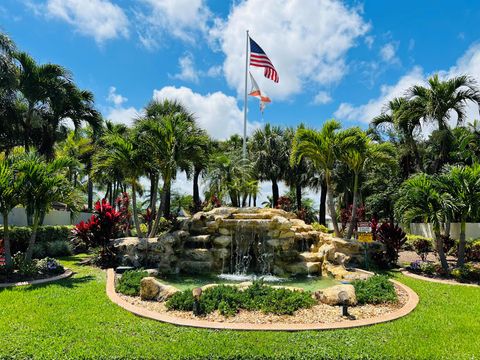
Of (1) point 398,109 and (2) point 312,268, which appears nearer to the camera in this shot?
(2) point 312,268

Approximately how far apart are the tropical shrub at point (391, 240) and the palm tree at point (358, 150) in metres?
1.35

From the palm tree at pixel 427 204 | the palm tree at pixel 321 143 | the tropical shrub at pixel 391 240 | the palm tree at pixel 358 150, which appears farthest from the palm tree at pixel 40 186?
the tropical shrub at pixel 391 240

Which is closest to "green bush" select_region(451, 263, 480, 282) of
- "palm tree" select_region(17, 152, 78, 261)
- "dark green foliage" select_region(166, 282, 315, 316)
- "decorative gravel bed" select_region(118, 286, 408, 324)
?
"decorative gravel bed" select_region(118, 286, 408, 324)

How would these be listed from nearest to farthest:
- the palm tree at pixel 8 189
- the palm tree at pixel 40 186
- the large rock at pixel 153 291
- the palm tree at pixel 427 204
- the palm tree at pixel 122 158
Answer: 1. the large rock at pixel 153 291
2. the palm tree at pixel 8 189
3. the palm tree at pixel 40 186
4. the palm tree at pixel 427 204
5. the palm tree at pixel 122 158

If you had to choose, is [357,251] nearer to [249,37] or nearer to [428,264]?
[428,264]

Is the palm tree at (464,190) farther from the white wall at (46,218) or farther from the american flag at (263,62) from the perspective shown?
the white wall at (46,218)

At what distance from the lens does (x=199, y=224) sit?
15117 mm

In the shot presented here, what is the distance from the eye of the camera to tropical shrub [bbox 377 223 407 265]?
1393 cm

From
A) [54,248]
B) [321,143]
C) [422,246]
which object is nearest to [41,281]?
[54,248]

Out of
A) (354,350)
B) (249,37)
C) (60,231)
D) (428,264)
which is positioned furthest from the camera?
(249,37)

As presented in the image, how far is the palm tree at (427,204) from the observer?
36.5 ft

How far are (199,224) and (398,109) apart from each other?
500 inches

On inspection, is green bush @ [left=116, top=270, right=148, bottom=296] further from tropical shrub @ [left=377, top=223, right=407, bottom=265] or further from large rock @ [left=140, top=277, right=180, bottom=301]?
tropical shrub @ [left=377, top=223, right=407, bottom=265]

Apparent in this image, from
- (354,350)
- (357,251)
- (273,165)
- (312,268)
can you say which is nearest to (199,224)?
(312,268)
